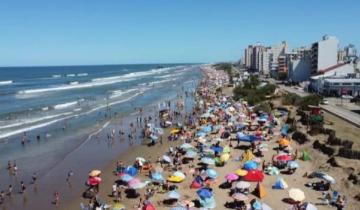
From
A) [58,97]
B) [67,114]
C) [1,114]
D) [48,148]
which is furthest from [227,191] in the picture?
[58,97]

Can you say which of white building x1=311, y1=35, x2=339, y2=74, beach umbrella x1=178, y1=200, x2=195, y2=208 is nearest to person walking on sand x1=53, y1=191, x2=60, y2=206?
beach umbrella x1=178, y1=200, x2=195, y2=208

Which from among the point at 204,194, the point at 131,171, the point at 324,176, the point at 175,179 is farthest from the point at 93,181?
the point at 324,176

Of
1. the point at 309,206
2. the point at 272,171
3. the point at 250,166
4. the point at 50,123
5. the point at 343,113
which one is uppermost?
the point at 343,113

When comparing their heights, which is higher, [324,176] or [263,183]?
[324,176]

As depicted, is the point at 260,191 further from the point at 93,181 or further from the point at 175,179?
the point at 93,181

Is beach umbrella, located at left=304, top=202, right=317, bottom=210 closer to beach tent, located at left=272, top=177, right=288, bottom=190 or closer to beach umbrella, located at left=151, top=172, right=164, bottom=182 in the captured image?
beach tent, located at left=272, top=177, right=288, bottom=190

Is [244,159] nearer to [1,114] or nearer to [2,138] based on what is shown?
[2,138]

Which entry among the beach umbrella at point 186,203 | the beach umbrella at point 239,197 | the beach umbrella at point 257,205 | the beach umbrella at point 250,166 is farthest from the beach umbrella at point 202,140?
the beach umbrella at point 257,205

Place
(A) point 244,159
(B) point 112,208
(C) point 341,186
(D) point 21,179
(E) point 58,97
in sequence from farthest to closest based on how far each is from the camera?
(E) point 58,97, (A) point 244,159, (D) point 21,179, (C) point 341,186, (B) point 112,208

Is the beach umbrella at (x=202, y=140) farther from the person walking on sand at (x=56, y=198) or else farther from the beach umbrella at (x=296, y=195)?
the beach umbrella at (x=296, y=195)
